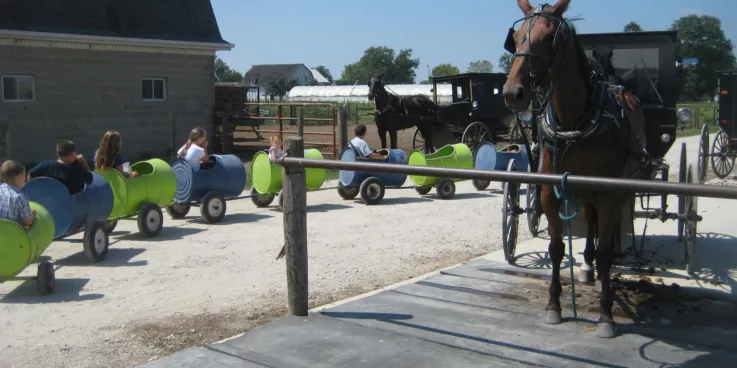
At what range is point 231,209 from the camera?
42.5ft

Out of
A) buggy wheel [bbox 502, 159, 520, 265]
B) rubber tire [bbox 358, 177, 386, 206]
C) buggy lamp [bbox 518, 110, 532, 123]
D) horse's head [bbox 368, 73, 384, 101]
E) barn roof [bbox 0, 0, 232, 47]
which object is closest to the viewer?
buggy lamp [bbox 518, 110, 532, 123]

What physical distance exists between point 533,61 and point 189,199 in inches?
303

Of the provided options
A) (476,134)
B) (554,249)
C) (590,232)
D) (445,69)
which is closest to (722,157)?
(476,134)

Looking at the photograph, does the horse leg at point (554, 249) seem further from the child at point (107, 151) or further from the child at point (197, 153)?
the child at point (197, 153)

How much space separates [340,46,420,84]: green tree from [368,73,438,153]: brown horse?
104291 millimetres

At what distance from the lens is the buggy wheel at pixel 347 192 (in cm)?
1394

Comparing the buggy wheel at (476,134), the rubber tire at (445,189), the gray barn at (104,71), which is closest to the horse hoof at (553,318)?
the rubber tire at (445,189)

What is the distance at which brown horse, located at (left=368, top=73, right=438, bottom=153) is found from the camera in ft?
73.9

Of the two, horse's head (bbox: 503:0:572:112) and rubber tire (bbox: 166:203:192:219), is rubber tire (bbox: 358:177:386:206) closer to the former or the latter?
rubber tire (bbox: 166:203:192:219)

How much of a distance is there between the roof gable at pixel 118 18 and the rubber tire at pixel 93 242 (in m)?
13.4

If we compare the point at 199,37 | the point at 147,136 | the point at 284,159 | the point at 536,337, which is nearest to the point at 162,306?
the point at 284,159

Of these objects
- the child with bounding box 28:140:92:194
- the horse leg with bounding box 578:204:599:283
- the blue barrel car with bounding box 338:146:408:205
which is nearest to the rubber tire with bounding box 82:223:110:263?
the child with bounding box 28:140:92:194

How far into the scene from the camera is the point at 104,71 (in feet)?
72.9

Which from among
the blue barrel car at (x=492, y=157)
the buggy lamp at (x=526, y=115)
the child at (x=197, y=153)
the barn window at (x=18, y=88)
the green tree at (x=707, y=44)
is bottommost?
the blue barrel car at (x=492, y=157)
